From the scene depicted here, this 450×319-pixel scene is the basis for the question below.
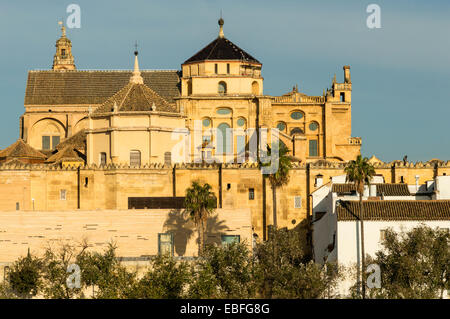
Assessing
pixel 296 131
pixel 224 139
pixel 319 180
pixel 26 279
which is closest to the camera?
pixel 26 279

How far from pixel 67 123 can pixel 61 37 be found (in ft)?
162

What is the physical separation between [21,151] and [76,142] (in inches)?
197

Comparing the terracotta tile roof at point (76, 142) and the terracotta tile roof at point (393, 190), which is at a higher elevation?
the terracotta tile roof at point (76, 142)

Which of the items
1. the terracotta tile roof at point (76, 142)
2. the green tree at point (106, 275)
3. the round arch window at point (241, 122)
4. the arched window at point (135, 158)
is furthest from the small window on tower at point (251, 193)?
the terracotta tile roof at point (76, 142)

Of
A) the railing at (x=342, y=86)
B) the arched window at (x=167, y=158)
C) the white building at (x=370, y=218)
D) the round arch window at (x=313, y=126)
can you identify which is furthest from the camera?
the railing at (x=342, y=86)

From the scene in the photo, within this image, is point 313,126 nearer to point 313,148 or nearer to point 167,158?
point 313,148

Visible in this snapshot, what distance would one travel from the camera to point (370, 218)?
272 feet

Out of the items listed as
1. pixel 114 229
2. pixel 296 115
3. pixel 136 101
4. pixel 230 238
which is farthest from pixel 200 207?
pixel 296 115

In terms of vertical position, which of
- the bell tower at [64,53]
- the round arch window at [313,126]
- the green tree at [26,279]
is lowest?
the green tree at [26,279]

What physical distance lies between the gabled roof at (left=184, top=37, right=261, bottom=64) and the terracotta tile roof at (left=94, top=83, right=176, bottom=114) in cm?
1027

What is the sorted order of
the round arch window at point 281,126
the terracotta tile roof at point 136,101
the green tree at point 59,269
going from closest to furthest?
the green tree at point 59,269, the terracotta tile roof at point 136,101, the round arch window at point 281,126

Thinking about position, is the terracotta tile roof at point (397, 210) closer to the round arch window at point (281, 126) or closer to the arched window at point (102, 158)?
the arched window at point (102, 158)

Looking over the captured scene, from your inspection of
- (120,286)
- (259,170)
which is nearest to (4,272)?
(120,286)

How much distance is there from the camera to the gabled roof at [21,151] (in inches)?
4294
